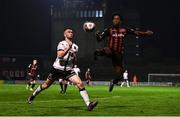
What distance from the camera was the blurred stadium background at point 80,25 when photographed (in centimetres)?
6644

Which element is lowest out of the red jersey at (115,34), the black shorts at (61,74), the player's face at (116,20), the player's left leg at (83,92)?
the player's left leg at (83,92)

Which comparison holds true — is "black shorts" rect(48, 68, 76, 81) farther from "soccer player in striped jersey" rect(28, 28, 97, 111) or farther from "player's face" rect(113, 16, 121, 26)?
"player's face" rect(113, 16, 121, 26)

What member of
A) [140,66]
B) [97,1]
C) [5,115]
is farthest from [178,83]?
[5,115]

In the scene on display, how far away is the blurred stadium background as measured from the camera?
66438 mm

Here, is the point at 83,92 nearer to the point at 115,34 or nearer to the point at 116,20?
the point at 115,34

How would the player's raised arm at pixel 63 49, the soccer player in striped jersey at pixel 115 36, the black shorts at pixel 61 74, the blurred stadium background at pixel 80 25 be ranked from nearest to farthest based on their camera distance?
the player's raised arm at pixel 63 49, the black shorts at pixel 61 74, the soccer player in striped jersey at pixel 115 36, the blurred stadium background at pixel 80 25

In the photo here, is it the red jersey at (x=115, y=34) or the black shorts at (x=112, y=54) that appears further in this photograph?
the black shorts at (x=112, y=54)

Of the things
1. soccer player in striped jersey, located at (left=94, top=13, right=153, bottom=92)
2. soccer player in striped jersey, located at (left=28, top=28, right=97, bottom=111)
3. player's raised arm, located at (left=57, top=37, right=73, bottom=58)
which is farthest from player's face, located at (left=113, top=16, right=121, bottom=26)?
player's raised arm, located at (left=57, top=37, right=73, bottom=58)

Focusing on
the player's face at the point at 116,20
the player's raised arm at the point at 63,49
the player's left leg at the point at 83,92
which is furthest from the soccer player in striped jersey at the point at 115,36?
the player's left leg at the point at 83,92

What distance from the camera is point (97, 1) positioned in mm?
68125

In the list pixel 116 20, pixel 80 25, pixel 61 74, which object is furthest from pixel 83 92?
pixel 80 25

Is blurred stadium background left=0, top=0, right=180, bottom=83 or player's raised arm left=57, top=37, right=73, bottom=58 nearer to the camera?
player's raised arm left=57, top=37, right=73, bottom=58

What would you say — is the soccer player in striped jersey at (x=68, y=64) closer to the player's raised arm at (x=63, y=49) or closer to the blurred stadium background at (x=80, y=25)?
the player's raised arm at (x=63, y=49)

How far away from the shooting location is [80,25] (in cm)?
6819
